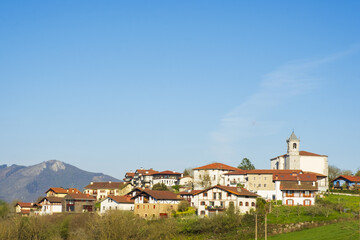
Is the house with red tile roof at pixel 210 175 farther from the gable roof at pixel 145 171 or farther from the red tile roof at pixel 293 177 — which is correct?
the gable roof at pixel 145 171

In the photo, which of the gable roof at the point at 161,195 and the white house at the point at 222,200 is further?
the gable roof at the point at 161,195

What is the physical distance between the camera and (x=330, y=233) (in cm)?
5862

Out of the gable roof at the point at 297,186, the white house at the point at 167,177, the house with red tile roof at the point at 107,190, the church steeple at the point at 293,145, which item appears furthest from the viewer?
the white house at the point at 167,177

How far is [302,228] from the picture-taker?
6500 cm

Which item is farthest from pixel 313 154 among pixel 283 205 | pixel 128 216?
pixel 128 216

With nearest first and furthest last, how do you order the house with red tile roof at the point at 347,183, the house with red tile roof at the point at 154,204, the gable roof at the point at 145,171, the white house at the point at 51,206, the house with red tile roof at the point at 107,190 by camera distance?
the house with red tile roof at the point at 154,204 → the house with red tile roof at the point at 347,183 → the white house at the point at 51,206 → the house with red tile roof at the point at 107,190 → the gable roof at the point at 145,171

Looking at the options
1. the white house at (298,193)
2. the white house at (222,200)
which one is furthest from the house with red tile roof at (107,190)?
the white house at (298,193)

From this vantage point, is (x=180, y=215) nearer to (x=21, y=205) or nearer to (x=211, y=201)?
(x=211, y=201)

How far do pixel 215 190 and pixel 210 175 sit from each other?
25.9m

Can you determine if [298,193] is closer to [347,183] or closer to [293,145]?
[347,183]

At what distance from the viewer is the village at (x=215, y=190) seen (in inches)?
3162

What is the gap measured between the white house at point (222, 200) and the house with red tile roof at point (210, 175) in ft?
78.8

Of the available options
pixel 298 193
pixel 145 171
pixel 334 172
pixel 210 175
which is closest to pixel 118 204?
pixel 210 175

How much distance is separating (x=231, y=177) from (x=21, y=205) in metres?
50.7
